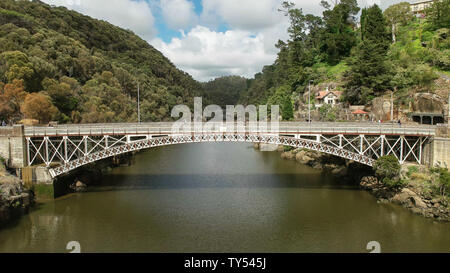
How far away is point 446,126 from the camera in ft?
92.3

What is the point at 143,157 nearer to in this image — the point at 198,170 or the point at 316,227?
the point at 198,170

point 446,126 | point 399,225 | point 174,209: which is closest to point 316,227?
point 399,225

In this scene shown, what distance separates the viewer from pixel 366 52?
160 ft

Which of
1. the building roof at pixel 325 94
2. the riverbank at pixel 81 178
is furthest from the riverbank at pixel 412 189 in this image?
the riverbank at pixel 81 178

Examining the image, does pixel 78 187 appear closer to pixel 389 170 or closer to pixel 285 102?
pixel 389 170

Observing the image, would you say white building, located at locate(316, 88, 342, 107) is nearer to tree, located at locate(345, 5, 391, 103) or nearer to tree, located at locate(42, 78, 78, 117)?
tree, located at locate(345, 5, 391, 103)

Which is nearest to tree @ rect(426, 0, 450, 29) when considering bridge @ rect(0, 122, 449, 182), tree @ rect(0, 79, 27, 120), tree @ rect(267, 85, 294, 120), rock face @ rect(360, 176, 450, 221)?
tree @ rect(267, 85, 294, 120)

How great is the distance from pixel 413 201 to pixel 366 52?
93.7 feet

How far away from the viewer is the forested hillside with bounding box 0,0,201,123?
138 ft

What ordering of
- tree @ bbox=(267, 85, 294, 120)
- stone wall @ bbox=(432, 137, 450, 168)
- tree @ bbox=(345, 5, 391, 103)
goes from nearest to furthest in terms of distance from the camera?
stone wall @ bbox=(432, 137, 450, 168)
tree @ bbox=(345, 5, 391, 103)
tree @ bbox=(267, 85, 294, 120)

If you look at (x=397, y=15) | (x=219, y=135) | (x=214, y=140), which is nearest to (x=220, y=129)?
(x=219, y=135)

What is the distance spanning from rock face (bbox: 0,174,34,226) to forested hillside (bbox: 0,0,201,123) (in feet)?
45.6

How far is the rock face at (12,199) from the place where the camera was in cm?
2471

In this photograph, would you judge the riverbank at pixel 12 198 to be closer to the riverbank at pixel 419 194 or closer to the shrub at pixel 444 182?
the riverbank at pixel 419 194
